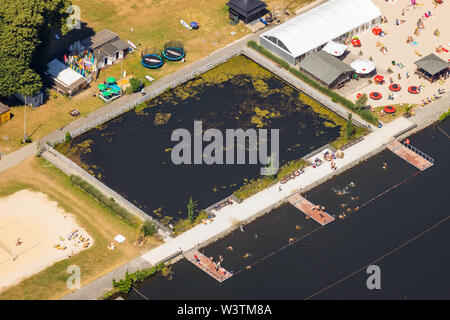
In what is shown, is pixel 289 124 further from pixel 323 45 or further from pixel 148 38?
pixel 148 38

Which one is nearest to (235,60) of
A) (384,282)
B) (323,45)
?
(323,45)

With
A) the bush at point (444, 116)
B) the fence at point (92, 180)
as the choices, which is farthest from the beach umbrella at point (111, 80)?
the bush at point (444, 116)

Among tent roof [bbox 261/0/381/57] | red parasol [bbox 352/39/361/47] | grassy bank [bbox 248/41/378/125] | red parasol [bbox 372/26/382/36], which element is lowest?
grassy bank [bbox 248/41/378/125]

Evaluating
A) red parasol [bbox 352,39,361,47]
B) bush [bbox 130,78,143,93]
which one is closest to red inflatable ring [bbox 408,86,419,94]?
red parasol [bbox 352,39,361,47]

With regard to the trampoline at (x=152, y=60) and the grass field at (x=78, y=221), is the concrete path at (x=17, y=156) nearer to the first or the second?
the grass field at (x=78, y=221)

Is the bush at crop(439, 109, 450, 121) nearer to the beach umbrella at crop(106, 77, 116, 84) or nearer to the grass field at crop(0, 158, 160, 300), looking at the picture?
the grass field at crop(0, 158, 160, 300)

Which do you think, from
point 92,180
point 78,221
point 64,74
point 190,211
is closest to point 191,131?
point 92,180

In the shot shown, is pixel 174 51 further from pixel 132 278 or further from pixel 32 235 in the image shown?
pixel 132 278
